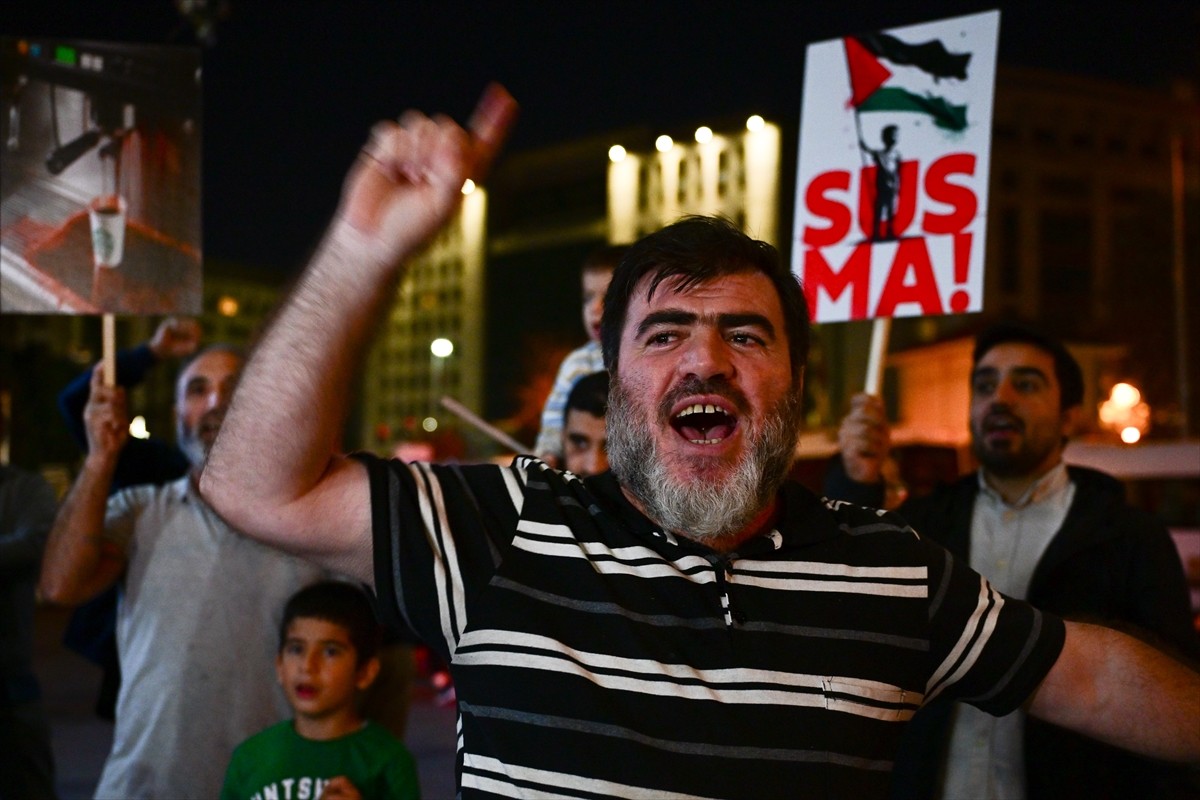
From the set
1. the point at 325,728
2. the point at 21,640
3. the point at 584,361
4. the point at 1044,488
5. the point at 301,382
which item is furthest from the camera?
the point at 584,361

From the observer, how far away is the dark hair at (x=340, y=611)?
388 centimetres

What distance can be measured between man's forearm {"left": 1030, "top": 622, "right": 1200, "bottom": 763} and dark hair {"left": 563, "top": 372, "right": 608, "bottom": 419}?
6.90ft

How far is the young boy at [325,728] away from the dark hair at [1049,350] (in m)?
2.20

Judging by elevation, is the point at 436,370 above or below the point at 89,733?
above

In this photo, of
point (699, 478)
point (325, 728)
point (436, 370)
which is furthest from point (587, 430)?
point (436, 370)

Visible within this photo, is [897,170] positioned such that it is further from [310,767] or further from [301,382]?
[301,382]

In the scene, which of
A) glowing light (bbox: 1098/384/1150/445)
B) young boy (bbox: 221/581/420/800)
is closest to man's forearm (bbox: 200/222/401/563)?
young boy (bbox: 221/581/420/800)

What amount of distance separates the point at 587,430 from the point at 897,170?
1.33 meters

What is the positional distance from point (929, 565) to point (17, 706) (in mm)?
3377

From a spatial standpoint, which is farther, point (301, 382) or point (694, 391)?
point (694, 391)

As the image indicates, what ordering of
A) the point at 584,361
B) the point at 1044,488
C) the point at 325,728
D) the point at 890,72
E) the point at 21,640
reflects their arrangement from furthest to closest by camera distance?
1. the point at 584,361
2. the point at 21,640
3. the point at 890,72
4. the point at 1044,488
5. the point at 325,728

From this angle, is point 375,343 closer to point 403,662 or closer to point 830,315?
point 830,315

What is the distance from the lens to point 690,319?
2297mm

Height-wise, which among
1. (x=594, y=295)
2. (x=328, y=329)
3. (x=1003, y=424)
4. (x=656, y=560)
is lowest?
(x=656, y=560)
